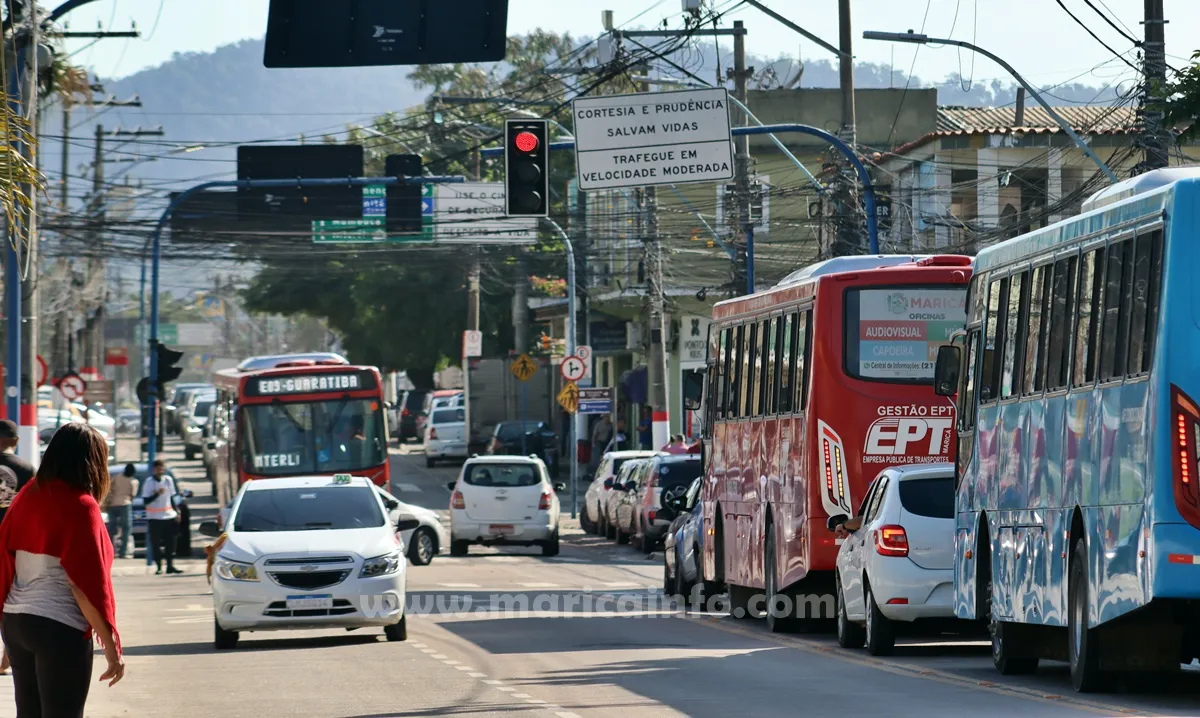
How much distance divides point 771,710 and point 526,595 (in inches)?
561

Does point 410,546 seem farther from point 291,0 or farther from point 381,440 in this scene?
point 291,0

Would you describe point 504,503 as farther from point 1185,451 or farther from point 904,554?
point 1185,451

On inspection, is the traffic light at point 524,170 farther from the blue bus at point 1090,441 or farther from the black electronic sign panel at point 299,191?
the black electronic sign panel at point 299,191

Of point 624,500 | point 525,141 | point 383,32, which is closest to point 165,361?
point 624,500

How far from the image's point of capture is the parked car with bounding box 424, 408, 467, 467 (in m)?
68.8

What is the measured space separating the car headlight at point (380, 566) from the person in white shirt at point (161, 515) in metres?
15.7

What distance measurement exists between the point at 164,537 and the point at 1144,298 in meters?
25.1

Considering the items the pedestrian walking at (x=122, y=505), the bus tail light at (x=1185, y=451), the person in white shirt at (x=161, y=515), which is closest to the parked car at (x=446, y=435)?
the pedestrian walking at (x=122, y=505)

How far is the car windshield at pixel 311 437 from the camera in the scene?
125 feet

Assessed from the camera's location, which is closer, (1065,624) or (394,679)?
(1065,624)

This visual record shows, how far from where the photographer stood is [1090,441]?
12930 mm

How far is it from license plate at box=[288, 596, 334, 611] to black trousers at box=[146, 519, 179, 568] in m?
15.9

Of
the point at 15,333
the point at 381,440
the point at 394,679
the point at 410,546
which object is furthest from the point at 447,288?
the point at 394,679

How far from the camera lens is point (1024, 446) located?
48.0 ft
